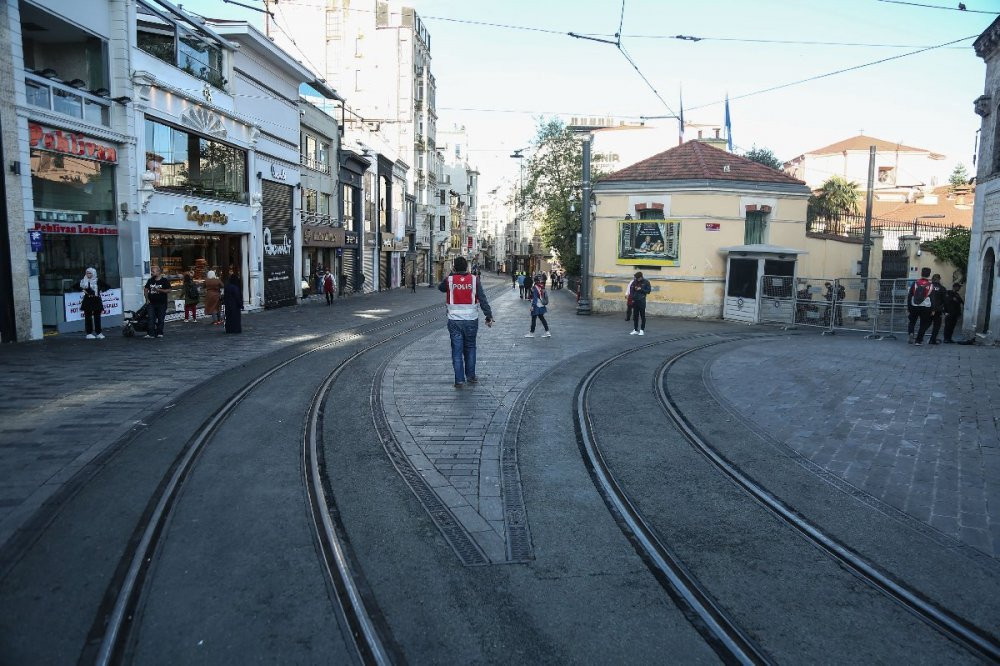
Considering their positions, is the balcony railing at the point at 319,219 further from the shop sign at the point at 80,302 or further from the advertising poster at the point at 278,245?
the shop sign at the point at 80,302

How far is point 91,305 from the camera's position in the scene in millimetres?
14891

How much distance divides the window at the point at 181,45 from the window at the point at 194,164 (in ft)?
6.64

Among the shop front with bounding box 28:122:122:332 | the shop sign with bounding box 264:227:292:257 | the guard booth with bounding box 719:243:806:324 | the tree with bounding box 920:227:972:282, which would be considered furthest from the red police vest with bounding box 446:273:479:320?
the tree with bounding box 920:227:972:282

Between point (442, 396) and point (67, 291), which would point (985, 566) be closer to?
point (442, 396)

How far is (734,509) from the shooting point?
5324 millimetres

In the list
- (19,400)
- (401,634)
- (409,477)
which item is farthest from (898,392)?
(19,400)

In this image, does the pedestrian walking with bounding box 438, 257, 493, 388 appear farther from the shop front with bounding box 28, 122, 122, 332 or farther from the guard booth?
the guard booth

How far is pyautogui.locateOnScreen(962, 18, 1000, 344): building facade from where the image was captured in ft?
58.7

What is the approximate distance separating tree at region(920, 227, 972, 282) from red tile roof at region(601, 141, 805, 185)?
9697 mm

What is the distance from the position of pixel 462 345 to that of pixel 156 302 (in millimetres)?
8911

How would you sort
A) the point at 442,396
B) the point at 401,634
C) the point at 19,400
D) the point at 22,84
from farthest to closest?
the point at 22,84
the point at 442,396
the point at 19,400
the point at 401,634

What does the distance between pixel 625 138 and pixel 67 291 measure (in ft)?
185

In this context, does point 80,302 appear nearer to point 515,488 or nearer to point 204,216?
point 204,216

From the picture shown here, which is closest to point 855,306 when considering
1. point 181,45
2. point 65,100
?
point 65,100
